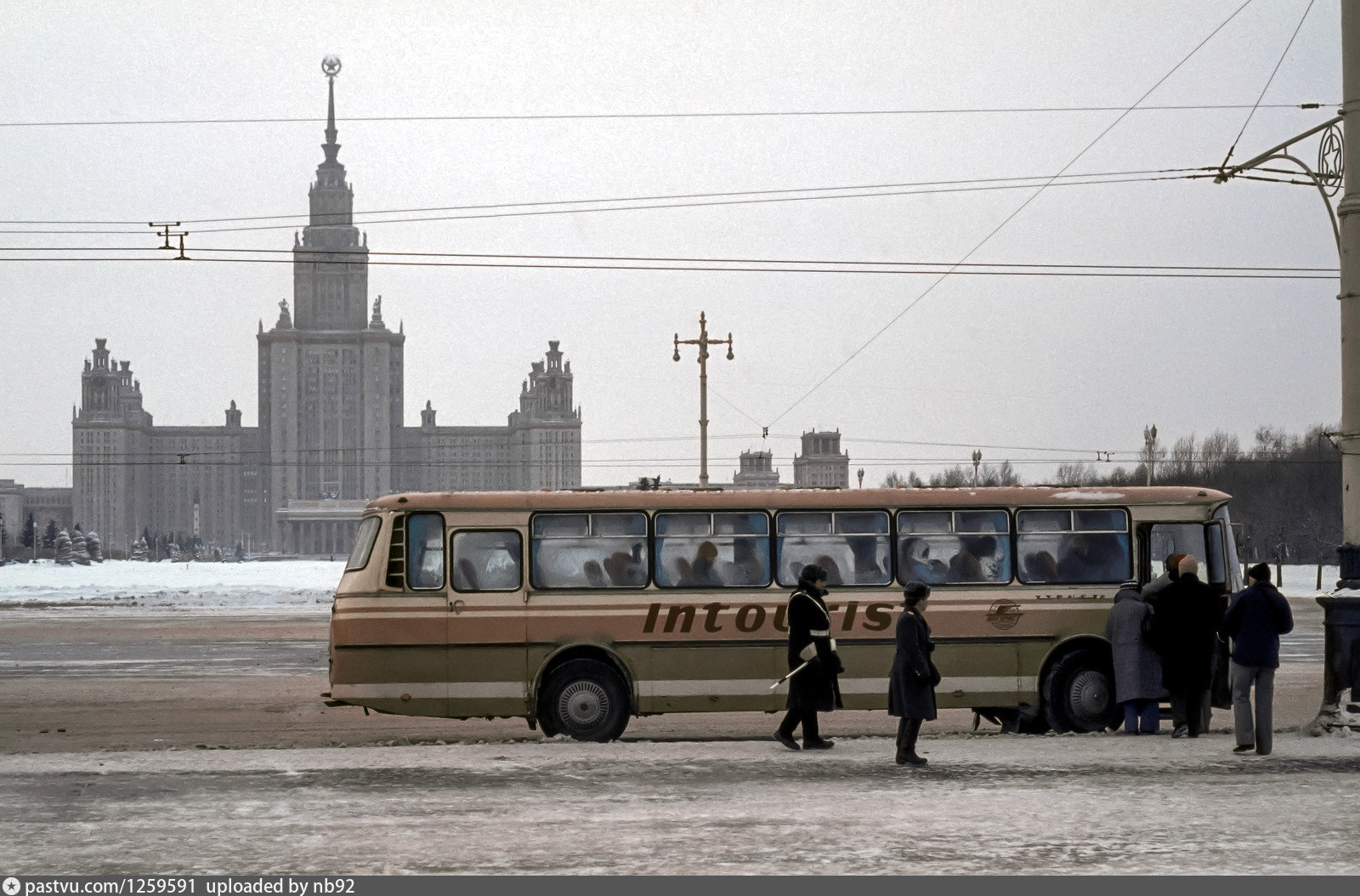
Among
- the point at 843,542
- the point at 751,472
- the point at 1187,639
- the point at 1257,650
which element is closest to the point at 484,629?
the point at 843,542

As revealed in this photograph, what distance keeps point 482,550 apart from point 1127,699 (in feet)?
Answer: 21.5

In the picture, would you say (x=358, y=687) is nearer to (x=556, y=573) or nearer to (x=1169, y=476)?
(x=556, y=573)

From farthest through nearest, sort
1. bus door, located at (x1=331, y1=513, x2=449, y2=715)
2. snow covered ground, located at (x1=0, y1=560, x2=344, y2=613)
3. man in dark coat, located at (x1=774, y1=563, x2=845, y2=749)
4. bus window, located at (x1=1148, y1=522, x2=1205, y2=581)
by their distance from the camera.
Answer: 1. snow covered ground, located at (x1=0, y1=560, x2=344, y2=613)
2. bus window, located at (x1=1148, y1=522, x2=1205, y2=581)
3. bus door, located at (x1=331, y1=513, x2=449, y2=715)
4. man in dark coat, located at (x1=774, y1=563, x2=845, y2=749)

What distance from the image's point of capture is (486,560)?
Answer: 15.0 m

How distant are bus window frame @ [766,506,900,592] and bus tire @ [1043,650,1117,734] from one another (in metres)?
1.99

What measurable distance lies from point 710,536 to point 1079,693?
419 centimetres

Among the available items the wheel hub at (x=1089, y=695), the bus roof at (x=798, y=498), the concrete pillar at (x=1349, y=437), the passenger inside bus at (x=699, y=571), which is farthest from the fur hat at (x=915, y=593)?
the concrete pillar at (x=1349, y=437)

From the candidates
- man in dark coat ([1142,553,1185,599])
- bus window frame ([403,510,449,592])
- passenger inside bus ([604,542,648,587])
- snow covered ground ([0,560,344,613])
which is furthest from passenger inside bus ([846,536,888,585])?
snow covered ground ([0,560,344,613])

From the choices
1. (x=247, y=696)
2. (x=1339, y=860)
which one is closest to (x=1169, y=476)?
(x=247, y=696)

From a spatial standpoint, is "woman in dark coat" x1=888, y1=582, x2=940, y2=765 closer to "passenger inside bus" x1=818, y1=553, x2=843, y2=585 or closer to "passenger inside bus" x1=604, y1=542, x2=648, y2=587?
"passenger inside bus" x1=818, y1=553, x2=843, y2=585

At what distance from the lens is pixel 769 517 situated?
15.4 metres

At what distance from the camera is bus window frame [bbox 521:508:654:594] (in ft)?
49.3

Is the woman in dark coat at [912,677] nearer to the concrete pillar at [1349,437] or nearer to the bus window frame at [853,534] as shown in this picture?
the bus window frame at [853,534]

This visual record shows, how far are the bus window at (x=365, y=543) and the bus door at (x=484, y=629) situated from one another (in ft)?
2.65
